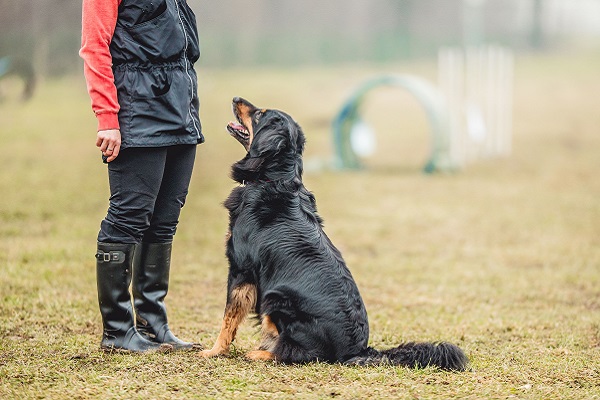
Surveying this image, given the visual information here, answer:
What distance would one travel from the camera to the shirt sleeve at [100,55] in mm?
3314

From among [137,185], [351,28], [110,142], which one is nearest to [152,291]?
[137,185]

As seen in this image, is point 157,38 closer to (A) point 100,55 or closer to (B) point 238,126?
(A) point 100,55

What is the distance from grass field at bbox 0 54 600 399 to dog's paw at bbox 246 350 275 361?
6cm

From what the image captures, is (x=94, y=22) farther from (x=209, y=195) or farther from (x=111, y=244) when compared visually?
(x=209, y=195)

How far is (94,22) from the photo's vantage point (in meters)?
3.31

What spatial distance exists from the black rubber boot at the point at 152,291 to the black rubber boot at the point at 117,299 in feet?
0.44

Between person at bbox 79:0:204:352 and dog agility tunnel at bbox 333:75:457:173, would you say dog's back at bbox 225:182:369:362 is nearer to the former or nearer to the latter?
person at bbox 79:0:204:352

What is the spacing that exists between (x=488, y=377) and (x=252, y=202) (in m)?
1.37

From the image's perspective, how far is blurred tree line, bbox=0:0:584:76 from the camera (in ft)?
88.7

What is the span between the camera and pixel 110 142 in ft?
11.0

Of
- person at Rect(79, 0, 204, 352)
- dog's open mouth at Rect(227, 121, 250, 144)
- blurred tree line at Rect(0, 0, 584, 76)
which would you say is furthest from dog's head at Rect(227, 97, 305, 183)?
blurred tree line at Rect(0, 0, 584, 76)

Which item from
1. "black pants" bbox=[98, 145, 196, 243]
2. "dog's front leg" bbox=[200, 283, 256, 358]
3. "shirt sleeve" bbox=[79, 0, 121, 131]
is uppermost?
"shirt sleeve" bbox=[79, 0, 121, 131]

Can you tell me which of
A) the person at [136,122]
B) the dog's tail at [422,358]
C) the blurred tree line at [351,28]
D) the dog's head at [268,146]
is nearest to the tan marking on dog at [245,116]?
the dog's head at [268,146]

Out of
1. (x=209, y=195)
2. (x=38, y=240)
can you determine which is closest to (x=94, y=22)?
(x=38, y=240)
